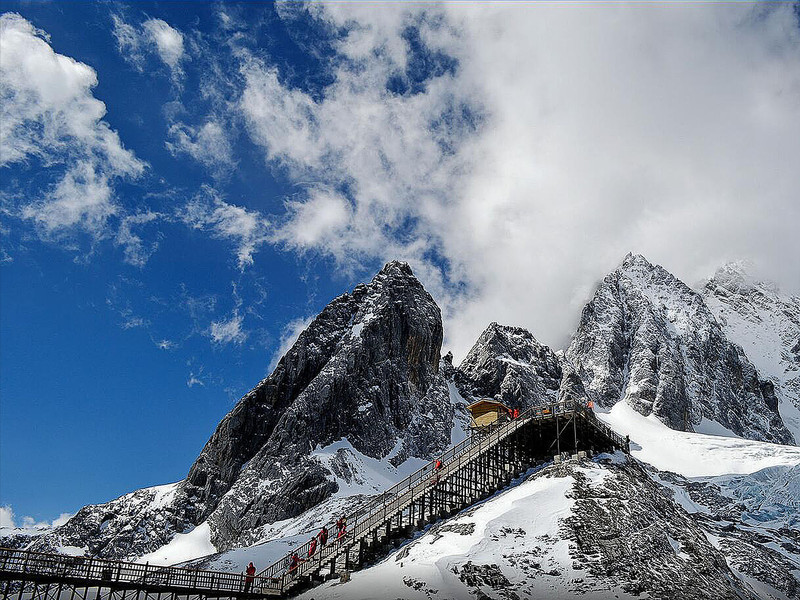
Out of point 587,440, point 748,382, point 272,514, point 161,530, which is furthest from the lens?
point 748,382

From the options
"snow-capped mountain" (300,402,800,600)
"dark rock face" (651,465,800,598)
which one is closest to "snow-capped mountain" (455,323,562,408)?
"dark rock face" (651,465,800,598)

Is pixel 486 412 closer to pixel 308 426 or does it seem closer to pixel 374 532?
pixel 374 532

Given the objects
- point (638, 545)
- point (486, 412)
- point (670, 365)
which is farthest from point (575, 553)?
point (670, 365)

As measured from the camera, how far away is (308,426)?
11069 cm

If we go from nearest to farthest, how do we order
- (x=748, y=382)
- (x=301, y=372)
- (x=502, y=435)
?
(x=502, y=435) < (x=301, y=372) < (x=748, y=382)

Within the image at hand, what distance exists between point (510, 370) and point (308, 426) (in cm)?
5815

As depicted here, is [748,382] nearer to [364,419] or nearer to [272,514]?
[364,419]

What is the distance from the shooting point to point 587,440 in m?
59.0

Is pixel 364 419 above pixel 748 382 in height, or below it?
below

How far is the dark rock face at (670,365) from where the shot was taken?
155750 millimetres

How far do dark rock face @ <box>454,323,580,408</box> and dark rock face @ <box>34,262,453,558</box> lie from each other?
17993 mm

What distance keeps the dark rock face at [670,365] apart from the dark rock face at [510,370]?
14371 mm

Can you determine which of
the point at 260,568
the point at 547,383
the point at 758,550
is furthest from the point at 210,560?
the point at 547,383

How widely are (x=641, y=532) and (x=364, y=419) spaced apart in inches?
2928
